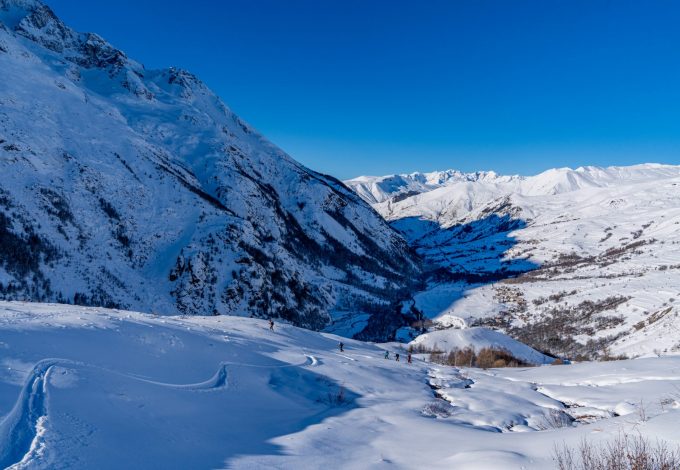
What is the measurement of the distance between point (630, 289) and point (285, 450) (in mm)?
149026

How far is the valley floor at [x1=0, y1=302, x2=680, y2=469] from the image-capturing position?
819 centimetres

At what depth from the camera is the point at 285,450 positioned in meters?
9.95

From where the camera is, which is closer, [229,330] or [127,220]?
[229,330]

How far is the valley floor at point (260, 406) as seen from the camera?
819cm

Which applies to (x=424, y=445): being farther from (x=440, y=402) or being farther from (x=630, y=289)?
(x=630, y=289)

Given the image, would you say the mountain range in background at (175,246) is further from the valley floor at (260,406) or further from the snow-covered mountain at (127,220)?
the valley floor at (260,406)

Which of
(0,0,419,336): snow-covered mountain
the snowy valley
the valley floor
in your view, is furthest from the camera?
(0,0,419,336): snow-covered mountain

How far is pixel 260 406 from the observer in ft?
45.8

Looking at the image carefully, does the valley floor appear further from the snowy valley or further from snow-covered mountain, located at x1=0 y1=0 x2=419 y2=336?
snow-covered mountain, located at x1=0 y1=0 x2=419 y2=336

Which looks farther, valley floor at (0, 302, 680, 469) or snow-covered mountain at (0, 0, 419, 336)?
snow-covered mountain at (0, 0, 419, 336)

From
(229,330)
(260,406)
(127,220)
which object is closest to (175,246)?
(127,220)

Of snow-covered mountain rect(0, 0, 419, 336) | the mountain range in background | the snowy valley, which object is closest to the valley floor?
the snowy valley

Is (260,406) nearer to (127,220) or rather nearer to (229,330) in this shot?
(229,330)

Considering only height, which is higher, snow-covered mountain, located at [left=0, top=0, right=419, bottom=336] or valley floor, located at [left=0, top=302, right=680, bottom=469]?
snow-covered mountain, located at [left=0, top=0, right=419, bottom=336]
